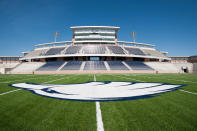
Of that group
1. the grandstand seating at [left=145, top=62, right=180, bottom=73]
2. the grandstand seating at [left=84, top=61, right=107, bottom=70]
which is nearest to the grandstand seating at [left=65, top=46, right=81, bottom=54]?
the grandstand seating at [left=84, top=61, right=107, bottom=70]

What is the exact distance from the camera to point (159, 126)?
205 cm

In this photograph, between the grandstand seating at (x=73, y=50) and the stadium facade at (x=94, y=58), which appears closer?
the stadium facade at (x=94, y=58)

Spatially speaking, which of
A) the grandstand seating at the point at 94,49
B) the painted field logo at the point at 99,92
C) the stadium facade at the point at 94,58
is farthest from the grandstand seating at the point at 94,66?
the painted field logo at the point at 99,92

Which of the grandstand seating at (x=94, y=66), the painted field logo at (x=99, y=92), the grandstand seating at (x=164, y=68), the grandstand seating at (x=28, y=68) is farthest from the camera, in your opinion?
the grandstand seating at (x=164, y=68)

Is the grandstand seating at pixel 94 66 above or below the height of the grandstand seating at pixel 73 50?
below

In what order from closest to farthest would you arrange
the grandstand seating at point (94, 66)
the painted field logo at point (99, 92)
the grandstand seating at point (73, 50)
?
the painted field logo at point (99, 92)
the grandstand seating at point (94, 66)
the grandstand seating at point (73, 50)

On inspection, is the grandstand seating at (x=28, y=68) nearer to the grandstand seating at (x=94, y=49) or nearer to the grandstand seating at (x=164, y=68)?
the grandstand seating at (x=94, y=49)

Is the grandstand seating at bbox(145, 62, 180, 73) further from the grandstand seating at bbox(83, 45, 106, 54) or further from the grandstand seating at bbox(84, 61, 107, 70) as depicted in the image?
the grandstand seating at bbox(83, 45, 106, 54)

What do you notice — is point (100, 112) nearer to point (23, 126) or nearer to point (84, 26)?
point (23, 126)

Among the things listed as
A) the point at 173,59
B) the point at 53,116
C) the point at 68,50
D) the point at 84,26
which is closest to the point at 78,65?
the point at 68,50

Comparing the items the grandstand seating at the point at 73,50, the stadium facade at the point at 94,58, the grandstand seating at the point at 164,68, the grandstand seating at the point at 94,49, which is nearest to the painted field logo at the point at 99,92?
the stadium facade at the point at 94,58

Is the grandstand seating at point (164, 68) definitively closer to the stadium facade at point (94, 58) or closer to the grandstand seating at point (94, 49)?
the stadium facade at point (94, 58)

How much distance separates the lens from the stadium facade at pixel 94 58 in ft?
107

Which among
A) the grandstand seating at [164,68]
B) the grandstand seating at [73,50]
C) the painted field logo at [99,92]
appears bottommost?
the painted field logo at [99,92]
